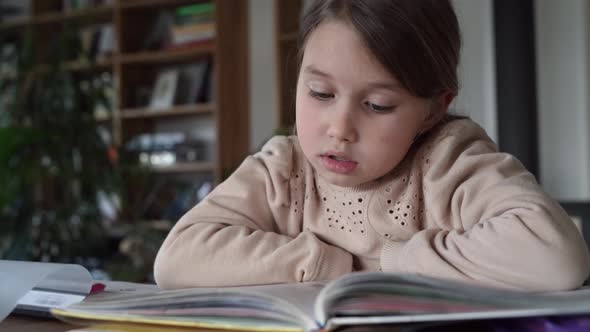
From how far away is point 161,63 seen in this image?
4.34 metres

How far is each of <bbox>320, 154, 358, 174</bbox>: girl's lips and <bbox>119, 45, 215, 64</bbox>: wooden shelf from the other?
316 cm

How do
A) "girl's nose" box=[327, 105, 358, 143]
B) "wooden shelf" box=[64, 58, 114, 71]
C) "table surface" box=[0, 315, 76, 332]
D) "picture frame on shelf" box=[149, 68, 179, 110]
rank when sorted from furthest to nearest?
"picture frame on shelf" box=[149, 68, 179, 110] < "wooden shelf" box=[64, 58, 114, 71] < "girl's nose" box=[327, 105, 358, 143] < "table surface" box=[0, 315, 76, 332]

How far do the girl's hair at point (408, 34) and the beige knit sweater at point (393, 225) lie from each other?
0.09m

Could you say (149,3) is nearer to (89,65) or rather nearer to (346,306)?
(89,65)

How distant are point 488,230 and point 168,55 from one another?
3519 mm

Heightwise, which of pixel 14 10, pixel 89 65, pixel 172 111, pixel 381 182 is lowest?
pixel 172 111

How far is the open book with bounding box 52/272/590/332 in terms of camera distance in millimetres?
489

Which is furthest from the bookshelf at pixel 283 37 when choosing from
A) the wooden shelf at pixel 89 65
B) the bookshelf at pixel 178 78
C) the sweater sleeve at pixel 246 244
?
the sweater sleeve at pixel 246 244

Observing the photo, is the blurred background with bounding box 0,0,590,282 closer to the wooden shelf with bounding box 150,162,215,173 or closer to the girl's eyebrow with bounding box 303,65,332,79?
the wooden shelf with bounding box 150,162,215,173

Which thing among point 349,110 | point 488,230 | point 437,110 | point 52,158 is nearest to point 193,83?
point 52,158

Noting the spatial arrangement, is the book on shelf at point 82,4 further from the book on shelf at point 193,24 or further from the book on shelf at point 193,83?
the book on shelf at point 193,83

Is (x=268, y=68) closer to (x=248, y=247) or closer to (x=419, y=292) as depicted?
(x=248, y=247)

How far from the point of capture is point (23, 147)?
108 inches

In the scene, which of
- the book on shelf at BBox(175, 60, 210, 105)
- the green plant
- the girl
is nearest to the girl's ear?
the girl
